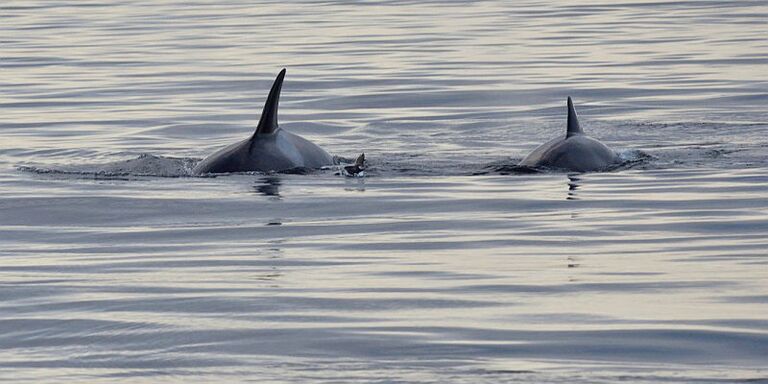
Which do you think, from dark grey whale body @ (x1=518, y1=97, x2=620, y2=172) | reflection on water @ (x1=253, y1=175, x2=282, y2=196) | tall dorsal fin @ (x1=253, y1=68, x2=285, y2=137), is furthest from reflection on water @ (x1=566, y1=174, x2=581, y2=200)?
tall dorsal fin @ (x1=253, y1=68, x2=285, y2=137)

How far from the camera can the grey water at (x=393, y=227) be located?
673 cm

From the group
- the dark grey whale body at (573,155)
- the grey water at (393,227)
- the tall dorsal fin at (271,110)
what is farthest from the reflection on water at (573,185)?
the tall dorsal fin at (271,110)

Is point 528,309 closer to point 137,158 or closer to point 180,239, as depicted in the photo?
point 180,239

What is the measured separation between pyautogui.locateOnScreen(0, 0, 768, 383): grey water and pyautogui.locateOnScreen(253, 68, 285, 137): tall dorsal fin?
0.55 m

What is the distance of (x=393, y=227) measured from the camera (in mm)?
10555

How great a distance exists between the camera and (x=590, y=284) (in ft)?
26.8

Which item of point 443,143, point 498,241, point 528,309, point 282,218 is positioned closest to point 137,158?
point 443,143

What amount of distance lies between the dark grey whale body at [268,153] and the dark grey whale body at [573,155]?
1612mm

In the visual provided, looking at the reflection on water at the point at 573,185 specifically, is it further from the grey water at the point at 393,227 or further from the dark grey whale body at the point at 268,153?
the dark grey whale body at the point at 268,153

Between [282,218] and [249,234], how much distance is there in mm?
692

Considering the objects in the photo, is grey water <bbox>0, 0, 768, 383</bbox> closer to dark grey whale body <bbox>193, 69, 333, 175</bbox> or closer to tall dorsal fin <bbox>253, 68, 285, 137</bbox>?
dark grey whale body <bbox>193, 69, 333, 175</bbox>

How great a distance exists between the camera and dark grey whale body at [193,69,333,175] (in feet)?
43.7

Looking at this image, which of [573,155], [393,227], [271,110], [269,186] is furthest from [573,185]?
[271,110]

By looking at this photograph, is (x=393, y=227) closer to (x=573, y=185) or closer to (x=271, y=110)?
(x=573, y=185)
